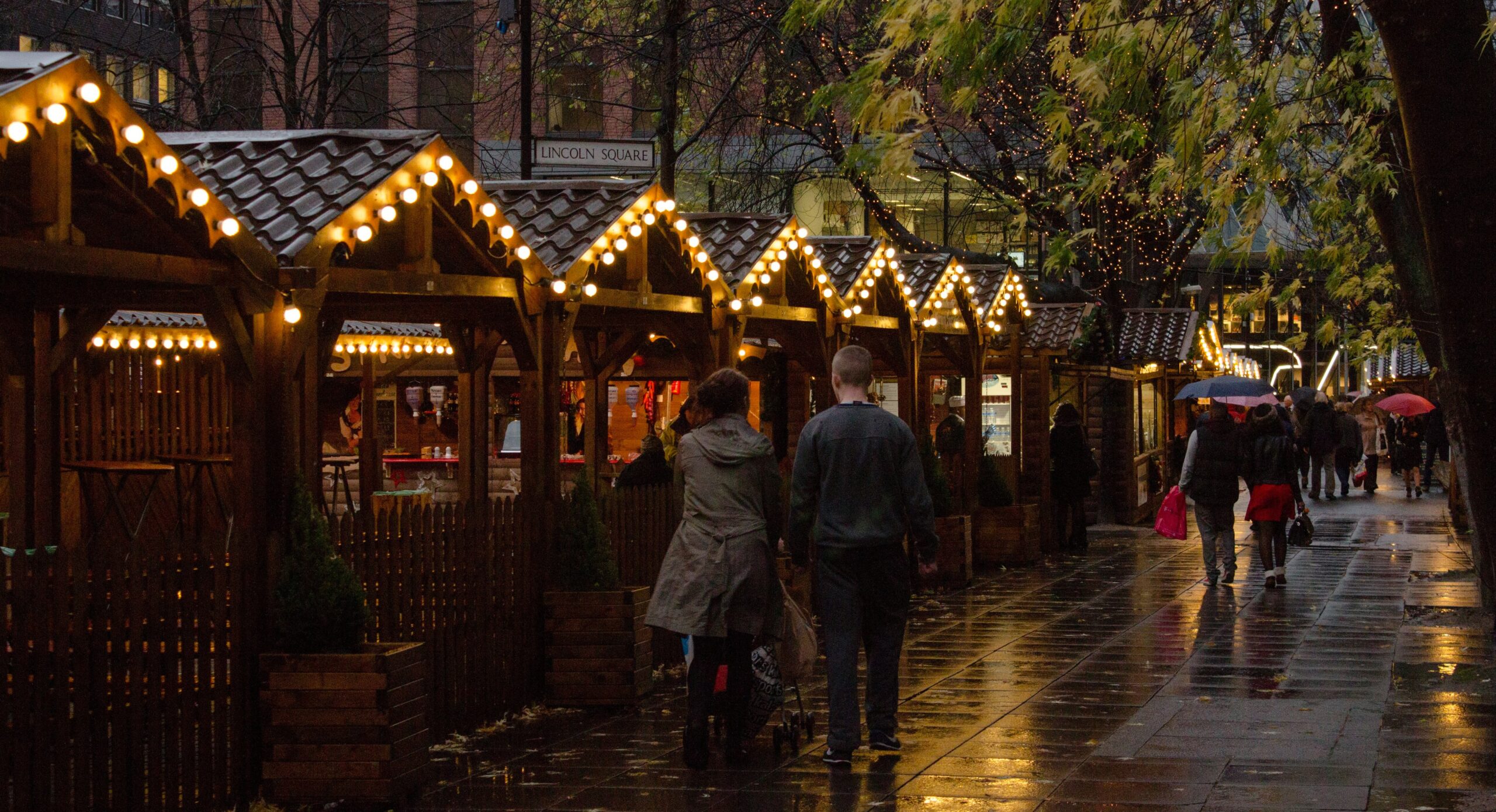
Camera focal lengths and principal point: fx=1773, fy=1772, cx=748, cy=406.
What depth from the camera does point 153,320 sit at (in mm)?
15828

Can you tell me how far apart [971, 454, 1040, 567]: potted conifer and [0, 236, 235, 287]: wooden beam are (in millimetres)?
12183

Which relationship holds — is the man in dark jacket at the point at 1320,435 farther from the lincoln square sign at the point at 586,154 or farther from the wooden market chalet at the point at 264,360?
the lincoln square sign at the point at 586,154

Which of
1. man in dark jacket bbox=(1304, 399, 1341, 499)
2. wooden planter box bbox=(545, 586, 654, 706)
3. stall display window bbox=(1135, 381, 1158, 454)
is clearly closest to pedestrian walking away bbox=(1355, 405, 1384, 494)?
man in dark jacket bbox=(1304, 399, 1341, 499)

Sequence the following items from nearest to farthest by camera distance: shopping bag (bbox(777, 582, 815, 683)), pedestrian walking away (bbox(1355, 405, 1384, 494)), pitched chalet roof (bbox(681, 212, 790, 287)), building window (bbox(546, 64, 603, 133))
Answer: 1. shopping bag (bbox(777, 582, 815, 683))
2. pitched chalet roof (bbox(681, 212, 790, 287))
3. building window (bbox(546, 64, 603, 133))
4. pedestrian walking away (bbox(1355, 405, 1384, 494))

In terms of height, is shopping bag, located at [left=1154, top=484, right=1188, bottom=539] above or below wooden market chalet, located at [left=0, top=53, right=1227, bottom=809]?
below

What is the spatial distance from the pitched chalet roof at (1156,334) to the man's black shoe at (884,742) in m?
18.2

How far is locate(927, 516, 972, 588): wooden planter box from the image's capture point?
53.1 ft

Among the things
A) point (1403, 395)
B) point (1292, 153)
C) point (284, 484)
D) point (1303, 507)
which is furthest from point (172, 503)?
point (1403, 395)

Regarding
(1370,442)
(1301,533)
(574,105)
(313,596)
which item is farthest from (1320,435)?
(313,596)

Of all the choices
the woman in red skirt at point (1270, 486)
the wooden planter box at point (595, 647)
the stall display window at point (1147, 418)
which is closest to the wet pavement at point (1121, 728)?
the wooden planter box at point (595, 647)

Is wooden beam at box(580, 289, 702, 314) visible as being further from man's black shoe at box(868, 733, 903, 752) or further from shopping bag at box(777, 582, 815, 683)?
man's black shoe at box(868, 733, 903, 752)

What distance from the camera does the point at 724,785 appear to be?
7.41 meters

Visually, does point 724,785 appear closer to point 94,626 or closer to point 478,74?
point 94,626

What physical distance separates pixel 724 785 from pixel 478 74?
22.3 meters
